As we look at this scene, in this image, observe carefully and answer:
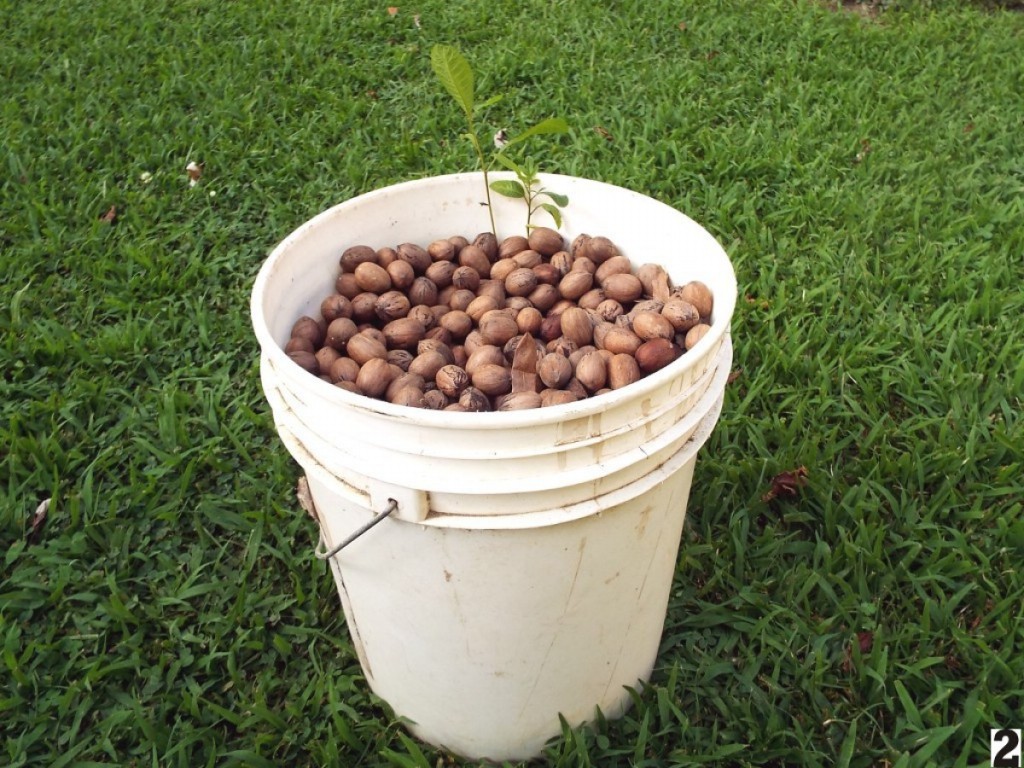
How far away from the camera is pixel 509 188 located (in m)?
2.19

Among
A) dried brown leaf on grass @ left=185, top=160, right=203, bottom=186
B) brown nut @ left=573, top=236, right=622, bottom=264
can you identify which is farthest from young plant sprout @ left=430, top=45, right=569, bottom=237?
dried brown leaf on grass @ left=185, top=160, right=203, bottom=186

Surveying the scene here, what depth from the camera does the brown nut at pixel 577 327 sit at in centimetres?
200

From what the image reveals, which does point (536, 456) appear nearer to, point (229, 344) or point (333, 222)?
point (333, 222)

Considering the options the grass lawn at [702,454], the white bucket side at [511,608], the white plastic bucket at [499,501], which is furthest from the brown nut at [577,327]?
the grass lawn at [702,454]

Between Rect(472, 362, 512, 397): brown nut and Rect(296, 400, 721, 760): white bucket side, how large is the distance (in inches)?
15.1

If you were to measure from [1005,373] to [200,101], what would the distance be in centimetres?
453

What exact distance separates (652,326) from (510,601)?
69cm

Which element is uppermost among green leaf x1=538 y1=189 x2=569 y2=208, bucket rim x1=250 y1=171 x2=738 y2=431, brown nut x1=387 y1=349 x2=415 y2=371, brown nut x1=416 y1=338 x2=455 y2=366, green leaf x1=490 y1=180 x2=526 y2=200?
bucket rim x1=250 y1=171 x2=738 y2=431

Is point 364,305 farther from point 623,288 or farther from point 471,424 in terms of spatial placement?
point 471,424

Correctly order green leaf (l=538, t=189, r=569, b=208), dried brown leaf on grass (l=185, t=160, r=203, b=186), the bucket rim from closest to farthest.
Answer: the bucket rim → green leaf (l=538, t=189, r=569, b=208) → dried brown leaf on grass (l=185, t=160, r=203, b=186)

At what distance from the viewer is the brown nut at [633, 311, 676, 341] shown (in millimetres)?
1890

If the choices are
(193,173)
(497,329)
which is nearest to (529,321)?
(497,329)

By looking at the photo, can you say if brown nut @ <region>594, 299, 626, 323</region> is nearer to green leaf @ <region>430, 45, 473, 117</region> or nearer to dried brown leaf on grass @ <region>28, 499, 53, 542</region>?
green leaf @ <region>430, 45, 473, 117</region>

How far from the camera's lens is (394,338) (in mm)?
2082
